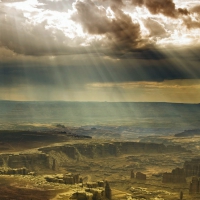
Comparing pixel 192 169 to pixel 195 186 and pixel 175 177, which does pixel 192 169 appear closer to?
pixel 175 177

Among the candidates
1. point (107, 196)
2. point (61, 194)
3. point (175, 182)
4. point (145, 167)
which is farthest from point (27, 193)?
point (145, 167)

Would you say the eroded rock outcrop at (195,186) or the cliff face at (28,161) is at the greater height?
the cliff face at (28,161)

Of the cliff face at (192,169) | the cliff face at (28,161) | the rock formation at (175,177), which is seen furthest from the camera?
the cliff face at (28,161)

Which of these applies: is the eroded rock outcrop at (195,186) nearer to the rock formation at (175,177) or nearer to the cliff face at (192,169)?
the rock formation at (175,177)

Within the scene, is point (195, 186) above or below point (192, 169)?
below

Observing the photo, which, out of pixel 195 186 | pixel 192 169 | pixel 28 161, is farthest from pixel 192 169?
pixel 28 161

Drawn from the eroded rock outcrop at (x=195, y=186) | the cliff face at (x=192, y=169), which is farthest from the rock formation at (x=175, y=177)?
the eroded rock outcrop at (x=195, y=186)

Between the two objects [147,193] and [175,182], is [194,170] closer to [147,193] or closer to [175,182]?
[175,182]

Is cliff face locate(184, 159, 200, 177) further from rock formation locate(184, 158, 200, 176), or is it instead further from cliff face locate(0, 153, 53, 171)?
cliff face locate(0, 153, 53, 171)

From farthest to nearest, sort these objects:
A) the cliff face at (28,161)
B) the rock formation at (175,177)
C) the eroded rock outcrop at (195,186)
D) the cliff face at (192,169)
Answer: the cliff face at (28,161) → the cliff face at (192,169) → the rock formation at (175,177) → the eroded rock outcrop at (195,186)

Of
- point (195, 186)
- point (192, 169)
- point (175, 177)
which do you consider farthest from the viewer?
point (192, 169)

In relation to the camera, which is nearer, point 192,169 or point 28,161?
point 192,169
